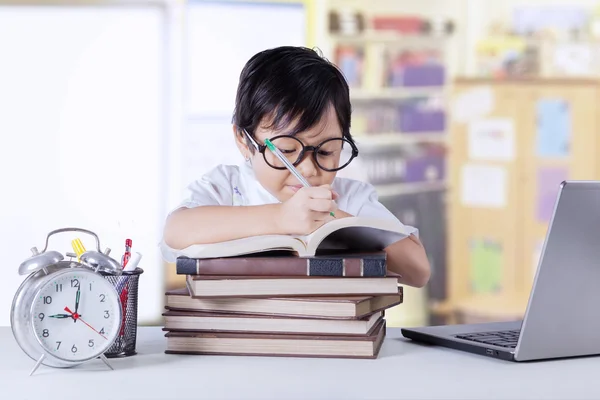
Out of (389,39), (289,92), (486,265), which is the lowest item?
(486,265)

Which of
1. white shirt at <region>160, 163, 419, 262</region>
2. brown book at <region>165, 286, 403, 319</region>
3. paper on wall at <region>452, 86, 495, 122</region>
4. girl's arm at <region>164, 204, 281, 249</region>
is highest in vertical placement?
paper on wall at <region>452, 86, 495, 122</region>

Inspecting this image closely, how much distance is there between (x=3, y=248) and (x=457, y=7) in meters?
3.32

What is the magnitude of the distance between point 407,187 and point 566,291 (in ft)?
14.1

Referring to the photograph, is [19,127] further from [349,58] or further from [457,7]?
[457,7]

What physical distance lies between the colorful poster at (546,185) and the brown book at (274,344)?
4.38 meters

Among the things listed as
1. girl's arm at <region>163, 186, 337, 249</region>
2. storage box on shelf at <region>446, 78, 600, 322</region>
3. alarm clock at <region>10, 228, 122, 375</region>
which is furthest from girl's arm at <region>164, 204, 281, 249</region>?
storage box on shelf at <region>446, 78, 600, 322</region>

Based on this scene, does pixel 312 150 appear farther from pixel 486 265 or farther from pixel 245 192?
pixel 486 265

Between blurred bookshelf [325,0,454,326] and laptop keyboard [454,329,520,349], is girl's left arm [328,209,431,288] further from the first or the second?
blurred bookshelf [325,0,454,326]

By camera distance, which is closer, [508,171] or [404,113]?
[404,113]

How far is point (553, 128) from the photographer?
206 inches

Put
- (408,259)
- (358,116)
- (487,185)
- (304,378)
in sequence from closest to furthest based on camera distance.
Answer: (304,378) < (408,259) < (358,116) < (487,185)

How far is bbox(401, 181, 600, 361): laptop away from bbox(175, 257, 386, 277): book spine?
18 centimetres

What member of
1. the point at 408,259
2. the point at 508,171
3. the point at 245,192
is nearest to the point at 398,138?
the point at 508,171

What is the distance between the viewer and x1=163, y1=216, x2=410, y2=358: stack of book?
103cm
